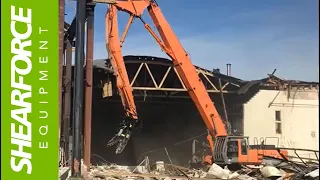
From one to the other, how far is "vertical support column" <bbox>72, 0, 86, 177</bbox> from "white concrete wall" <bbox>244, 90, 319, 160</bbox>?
177 inches

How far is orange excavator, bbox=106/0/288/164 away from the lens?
12.4 m

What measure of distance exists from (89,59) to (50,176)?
16.8ft

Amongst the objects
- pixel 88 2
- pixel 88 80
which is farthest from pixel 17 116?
pixel 88 80

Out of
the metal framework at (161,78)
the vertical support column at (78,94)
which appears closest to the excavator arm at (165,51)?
the metal framework at (161,78)

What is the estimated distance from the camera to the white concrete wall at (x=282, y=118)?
10.2 meters

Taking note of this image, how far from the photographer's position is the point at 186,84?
43.7 feet

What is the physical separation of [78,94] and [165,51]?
7.00 meters

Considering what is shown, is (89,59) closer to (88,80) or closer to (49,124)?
(88,80)

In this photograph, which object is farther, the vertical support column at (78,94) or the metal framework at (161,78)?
the metal framework at (161,78)

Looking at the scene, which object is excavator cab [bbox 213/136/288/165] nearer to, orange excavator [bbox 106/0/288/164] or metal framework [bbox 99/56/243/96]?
orange excavator [bbox 106/0/288/164]

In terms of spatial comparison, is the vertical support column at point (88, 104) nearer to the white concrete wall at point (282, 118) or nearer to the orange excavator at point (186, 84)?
the orange excavator at point (186, 84)

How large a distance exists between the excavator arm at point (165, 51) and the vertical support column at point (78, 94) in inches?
235

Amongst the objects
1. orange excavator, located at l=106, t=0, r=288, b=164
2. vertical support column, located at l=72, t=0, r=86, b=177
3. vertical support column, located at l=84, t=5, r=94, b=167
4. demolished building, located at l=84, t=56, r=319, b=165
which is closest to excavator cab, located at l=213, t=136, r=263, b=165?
orange excavator, located at l=106, t=0, r=288, b=164

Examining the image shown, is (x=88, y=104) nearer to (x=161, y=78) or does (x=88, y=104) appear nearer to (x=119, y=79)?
(x=119, y=79)
